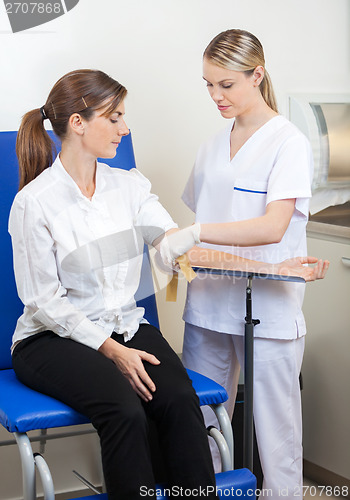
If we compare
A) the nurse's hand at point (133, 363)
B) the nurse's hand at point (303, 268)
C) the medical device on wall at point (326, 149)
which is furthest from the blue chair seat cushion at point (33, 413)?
the medical device on wall at point (326, 149)

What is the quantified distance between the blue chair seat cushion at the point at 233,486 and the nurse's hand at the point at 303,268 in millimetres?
470

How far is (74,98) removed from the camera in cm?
165

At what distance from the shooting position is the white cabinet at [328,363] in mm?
2250

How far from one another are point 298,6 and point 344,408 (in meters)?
1.42

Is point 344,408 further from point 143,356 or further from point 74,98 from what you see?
point 74,98

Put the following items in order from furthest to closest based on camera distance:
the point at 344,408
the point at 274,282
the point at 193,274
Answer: the point at 344,408 < the point at 274,282 < the point at 193,274

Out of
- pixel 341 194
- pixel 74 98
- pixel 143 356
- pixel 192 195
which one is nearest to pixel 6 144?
pixel 74 98

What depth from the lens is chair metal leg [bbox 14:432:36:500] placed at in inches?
55.1

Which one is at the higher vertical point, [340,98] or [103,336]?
[340,98]

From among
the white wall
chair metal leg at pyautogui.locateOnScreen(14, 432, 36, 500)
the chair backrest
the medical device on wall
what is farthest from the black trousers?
the medical device on wall

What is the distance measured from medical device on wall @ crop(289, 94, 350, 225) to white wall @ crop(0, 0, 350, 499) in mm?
65

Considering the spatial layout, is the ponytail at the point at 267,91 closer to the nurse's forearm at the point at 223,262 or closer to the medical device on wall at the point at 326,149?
the nurse's forearm at the point at 223,262

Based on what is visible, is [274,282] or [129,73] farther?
[129,73]

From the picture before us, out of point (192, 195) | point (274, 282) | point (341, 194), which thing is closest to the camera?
point (274, 282)
